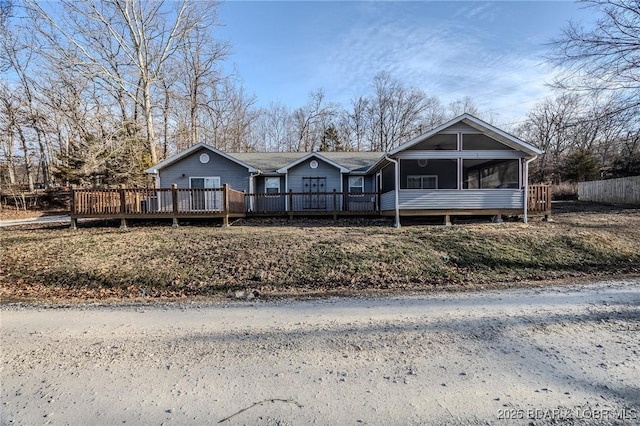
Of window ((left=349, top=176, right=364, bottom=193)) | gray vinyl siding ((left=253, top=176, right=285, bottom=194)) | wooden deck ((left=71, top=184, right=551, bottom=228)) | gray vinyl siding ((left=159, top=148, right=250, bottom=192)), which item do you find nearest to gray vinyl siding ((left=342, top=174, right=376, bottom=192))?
window ((left=349, top=176, right=364, bottom=193))

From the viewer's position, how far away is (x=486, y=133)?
522 inches

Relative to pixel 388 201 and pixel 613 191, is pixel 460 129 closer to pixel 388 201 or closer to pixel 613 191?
pixel 388 201

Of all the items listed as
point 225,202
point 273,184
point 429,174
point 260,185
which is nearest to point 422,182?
point 429,174

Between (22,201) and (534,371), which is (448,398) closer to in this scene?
(534,371)

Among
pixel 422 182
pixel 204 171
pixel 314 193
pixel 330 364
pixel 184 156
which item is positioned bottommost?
pixel 330 364

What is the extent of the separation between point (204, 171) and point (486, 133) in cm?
1267

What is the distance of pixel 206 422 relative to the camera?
2518 mm

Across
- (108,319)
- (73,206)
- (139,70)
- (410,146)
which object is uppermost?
(139,70)

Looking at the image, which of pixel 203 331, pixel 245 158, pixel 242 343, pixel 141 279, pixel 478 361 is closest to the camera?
pixel 478 361

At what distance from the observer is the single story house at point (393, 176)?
44.1 feet

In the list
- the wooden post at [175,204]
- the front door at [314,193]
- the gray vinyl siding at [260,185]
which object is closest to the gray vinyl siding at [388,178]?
the front door at [314,193]

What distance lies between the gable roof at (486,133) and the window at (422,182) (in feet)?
15.7

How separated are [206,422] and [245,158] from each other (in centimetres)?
1892

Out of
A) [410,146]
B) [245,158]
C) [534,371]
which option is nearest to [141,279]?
[534,371]
